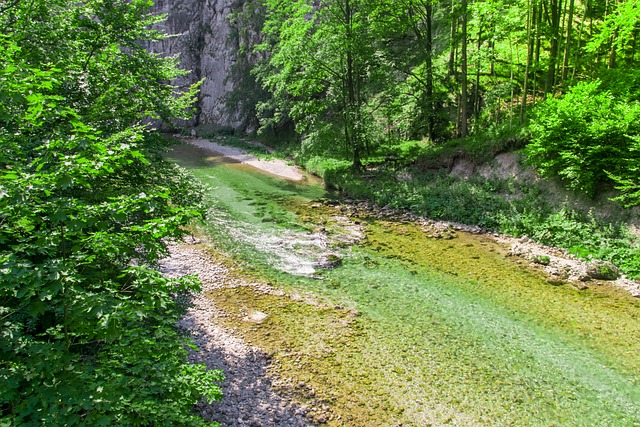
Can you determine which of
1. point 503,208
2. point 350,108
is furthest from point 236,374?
point 350,108

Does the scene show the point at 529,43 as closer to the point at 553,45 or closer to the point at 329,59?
the point at 553,45

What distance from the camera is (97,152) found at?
13.6ft

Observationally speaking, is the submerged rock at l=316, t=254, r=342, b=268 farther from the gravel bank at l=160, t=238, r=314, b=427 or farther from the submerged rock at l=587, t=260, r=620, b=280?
the submerged rock at l=587, t=260, r=620, b=280

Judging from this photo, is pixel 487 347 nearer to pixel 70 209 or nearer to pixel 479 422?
pixel 479 422

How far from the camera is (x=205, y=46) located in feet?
178

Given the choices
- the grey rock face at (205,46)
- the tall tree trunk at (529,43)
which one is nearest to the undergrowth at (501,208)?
the tall tree trunk at (529,43)

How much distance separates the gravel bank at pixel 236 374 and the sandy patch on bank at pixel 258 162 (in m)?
16.1

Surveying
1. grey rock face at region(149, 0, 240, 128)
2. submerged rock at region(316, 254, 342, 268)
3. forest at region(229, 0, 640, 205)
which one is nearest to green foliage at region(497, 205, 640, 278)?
forest at region(229, 0, 640, 205)

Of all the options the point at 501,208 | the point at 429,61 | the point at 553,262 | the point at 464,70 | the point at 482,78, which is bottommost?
the point at 553,262

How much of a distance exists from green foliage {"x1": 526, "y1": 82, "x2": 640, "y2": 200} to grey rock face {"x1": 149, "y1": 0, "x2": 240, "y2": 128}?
133ft

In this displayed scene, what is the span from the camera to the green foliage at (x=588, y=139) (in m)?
11.4

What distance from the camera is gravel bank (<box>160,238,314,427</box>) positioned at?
6.06 meters

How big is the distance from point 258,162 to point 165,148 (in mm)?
21950

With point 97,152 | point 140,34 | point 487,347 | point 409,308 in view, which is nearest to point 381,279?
point 409,308
